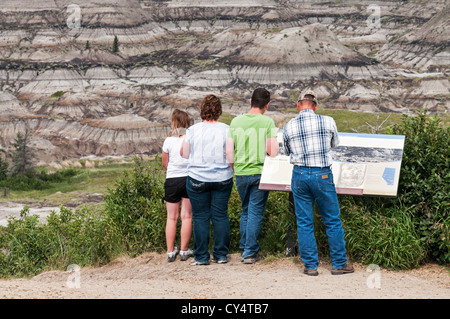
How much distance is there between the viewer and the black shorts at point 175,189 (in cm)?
744

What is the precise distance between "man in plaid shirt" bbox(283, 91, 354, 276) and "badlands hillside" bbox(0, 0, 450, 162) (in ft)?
255

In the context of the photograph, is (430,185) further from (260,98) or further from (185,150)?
(185,150)

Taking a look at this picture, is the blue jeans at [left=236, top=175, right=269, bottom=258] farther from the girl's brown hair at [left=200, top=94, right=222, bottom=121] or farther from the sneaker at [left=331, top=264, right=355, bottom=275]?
the sneaker at [left=331, top=264, right=355, bottom=275]

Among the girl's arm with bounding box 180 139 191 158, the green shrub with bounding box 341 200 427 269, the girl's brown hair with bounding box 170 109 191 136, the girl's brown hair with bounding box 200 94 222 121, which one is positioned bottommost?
the green shrub with bounding box 341 200 427 269

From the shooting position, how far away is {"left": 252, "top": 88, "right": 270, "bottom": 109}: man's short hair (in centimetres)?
692

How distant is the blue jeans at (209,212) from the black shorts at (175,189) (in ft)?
0.87

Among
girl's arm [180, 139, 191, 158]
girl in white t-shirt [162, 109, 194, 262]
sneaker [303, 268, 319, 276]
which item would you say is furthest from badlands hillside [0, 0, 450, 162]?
sneaker [303, 268, 319, 276]

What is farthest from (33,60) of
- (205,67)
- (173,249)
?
(173,249)

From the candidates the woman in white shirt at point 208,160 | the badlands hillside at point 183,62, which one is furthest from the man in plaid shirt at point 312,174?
the badlands hillside at point 183,62

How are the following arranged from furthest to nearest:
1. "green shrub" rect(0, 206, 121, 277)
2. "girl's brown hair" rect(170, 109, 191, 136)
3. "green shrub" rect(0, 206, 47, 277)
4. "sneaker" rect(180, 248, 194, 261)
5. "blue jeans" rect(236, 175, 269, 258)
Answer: "green shrub" rect(0, 206, 47, 277) → "green shrub" rect(0, 206, 121, 277) → "sneaker" rect(180, 248, 194, 261) → "girl's brown hair" rect(170, 109, 191, 136) → "blue jeans" rect(236, 175, 269, 258)

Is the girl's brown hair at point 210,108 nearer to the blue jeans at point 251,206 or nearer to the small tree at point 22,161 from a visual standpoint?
the blue jeans at point 251,206

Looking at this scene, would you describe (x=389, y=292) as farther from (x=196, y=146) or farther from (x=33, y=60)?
(x=33, y=60)

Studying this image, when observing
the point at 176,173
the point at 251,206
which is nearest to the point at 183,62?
the point at 176,173

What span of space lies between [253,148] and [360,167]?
1.32 metres
